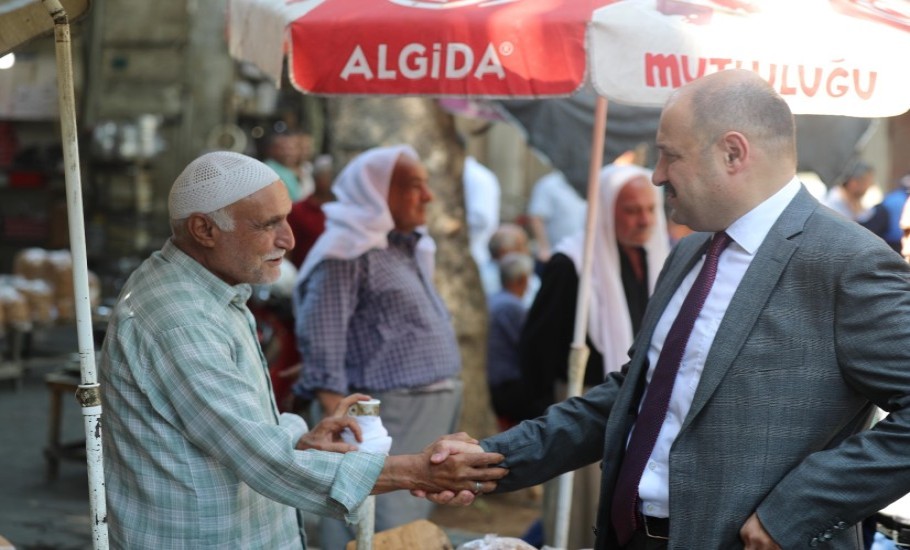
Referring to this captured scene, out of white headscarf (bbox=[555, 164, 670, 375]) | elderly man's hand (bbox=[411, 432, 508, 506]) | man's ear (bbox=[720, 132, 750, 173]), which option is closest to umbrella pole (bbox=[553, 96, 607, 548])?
white headscarf (bbox=[555, 164, 670, 375])

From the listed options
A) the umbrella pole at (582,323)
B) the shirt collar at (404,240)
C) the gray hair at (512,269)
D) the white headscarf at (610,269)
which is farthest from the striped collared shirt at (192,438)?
the gray hair at (512,269)

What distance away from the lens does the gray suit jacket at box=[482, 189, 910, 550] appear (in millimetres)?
2623

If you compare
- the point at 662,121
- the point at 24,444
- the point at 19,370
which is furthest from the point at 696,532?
the point at 19,370

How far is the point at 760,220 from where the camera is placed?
9.45ft

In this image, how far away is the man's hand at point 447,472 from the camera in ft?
10.5

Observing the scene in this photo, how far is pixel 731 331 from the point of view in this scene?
2771 millimetres

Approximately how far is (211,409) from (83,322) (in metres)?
0.38

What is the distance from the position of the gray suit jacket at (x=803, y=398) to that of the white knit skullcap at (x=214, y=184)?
1326 millimetres

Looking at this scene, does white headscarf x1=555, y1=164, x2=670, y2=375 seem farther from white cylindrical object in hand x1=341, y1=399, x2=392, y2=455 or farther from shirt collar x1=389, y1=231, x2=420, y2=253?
white cylindrical object in hand x1=341, y1=399, x2=392, y2=455

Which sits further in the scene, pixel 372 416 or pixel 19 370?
pixel 19 370

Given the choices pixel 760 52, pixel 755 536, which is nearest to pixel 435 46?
pixel 760 52

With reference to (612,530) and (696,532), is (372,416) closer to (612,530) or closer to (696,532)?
(612,530)

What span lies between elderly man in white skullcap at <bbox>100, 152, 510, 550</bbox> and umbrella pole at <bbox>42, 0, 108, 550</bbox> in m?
0.13

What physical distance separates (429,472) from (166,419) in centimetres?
72
